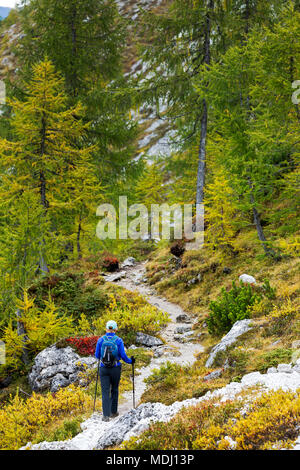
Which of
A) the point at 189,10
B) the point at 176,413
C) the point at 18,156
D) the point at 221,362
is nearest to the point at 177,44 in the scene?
the point at 189,10

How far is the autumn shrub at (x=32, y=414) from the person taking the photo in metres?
5.66

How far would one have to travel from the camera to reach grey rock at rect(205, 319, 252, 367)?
764 cm

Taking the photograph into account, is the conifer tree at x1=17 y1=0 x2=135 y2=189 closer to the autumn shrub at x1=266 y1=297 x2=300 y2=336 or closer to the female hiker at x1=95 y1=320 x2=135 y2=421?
the autumn shrub at x1=266 y1=297 x2=300 y2=336

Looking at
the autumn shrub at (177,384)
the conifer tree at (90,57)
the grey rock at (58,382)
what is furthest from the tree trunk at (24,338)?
the conifer tree at (90,57)

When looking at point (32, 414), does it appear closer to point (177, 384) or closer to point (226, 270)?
point (177, 384)

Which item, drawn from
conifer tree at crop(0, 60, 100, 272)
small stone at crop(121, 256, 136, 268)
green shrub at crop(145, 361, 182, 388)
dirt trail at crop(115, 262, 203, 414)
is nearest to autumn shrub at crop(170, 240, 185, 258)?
dirt trail at crop(115, 262, 203, 414)

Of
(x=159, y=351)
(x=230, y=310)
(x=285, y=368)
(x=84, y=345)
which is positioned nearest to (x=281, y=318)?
(x=230, y=310)

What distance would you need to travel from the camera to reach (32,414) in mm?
6379

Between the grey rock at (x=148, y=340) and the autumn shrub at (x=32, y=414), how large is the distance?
3466 millimetres

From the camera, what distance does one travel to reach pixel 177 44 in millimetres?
18094

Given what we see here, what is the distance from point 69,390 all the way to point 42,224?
217 inches

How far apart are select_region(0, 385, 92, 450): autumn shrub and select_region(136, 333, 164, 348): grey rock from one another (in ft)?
11.4

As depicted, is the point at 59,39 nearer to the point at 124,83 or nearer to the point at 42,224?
the point at 124,83

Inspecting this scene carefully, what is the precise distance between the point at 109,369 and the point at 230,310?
15.9 feet
